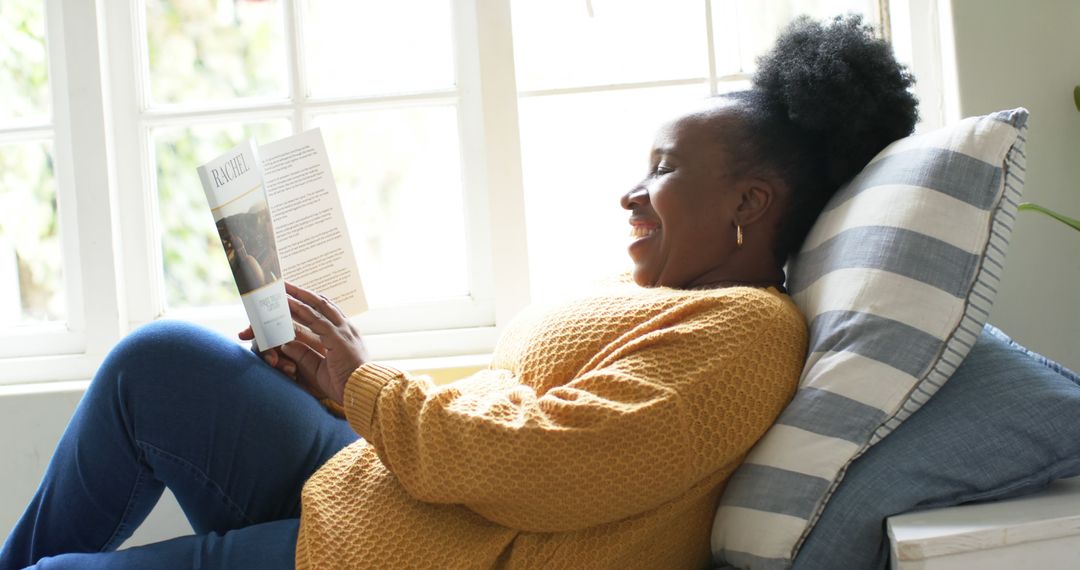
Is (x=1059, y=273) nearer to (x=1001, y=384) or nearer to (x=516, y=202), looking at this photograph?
(x=1001, y=384)

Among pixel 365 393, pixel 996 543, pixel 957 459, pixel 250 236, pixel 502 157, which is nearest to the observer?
pixel 996 543

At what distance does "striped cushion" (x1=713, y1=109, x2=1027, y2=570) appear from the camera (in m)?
1.06

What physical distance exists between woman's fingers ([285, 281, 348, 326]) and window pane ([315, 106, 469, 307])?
0.66 meters

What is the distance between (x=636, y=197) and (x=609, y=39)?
0.66 meters

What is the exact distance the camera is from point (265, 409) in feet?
4.18

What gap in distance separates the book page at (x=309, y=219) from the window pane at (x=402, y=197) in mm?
572

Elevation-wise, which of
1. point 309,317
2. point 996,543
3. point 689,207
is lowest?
point 996,543

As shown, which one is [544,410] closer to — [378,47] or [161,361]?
[161,361]

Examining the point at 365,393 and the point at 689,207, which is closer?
the point at 365,393

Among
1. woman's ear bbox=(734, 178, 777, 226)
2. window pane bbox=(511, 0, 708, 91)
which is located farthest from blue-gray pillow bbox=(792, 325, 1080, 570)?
window pane bbox=(511, 0, 708, 91)

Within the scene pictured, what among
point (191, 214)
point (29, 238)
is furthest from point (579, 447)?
point (29, 238)

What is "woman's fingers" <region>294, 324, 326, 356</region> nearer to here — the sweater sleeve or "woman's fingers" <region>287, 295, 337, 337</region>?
"woman's fingers" <region>287, 295, 337, 337</region>

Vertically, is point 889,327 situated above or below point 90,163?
below

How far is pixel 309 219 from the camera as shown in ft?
4.66
